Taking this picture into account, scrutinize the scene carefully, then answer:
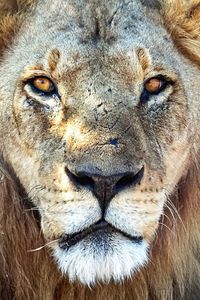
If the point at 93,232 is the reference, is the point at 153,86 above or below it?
above

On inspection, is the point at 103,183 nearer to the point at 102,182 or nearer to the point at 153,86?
the point at 102,182

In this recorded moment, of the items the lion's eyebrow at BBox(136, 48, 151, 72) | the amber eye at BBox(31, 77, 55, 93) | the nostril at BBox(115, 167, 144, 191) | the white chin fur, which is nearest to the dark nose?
the nostril at BBox(115, 167, 144, 191)

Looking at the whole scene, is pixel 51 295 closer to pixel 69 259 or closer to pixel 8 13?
pixel 69 259

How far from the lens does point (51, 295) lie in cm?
411

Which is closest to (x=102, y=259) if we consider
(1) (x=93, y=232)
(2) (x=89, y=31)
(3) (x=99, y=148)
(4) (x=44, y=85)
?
(1) (x=93, y=232)

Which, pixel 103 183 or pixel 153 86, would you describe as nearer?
pixel 103 183

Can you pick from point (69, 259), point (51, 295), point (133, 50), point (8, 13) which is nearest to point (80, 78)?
point (133, 50)

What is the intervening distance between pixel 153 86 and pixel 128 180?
64 centimetres

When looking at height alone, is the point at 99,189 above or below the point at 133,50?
below

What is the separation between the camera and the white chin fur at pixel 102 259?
353 centimetres

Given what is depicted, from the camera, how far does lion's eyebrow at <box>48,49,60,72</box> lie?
3.83 meters

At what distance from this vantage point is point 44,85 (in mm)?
3871

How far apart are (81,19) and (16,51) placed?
1.18 ft

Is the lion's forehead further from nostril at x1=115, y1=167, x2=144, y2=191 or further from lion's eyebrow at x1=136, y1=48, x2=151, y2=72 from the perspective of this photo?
nostril at x1=115, y1=167, x2=144, y2=191
